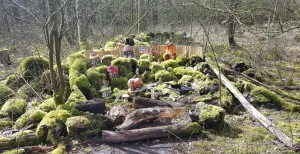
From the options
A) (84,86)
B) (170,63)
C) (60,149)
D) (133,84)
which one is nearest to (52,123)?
(60,149)

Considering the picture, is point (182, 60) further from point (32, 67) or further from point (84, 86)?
point (32, 67)

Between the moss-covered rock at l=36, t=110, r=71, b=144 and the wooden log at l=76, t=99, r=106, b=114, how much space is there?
42 centimetres

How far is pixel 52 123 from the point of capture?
17.5 ft

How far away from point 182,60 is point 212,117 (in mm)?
5616

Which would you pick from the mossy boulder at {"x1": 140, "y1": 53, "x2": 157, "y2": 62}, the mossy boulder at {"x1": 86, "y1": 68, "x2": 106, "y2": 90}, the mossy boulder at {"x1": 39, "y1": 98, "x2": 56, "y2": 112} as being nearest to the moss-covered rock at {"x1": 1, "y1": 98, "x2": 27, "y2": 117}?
the mossy boulder at {"x1": 39, "y1": 98, "x2": 56, "y2": 112}

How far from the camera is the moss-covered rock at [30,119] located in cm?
580

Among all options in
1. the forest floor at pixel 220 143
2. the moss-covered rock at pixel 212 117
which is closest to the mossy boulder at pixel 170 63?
the forest floor at pixel 220 143

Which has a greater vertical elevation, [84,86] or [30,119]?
[84,86]

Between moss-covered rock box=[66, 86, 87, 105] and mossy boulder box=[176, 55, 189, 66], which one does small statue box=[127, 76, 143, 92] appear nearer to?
moss-covered rock box=[66, 86, 87, 105]

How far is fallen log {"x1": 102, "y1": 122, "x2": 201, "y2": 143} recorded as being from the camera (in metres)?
5.17

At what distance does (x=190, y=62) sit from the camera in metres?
10.7

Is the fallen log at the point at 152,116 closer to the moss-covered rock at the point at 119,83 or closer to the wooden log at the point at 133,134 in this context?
the wooden log at the point at 133,134

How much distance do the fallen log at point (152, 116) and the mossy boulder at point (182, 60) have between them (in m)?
4.77

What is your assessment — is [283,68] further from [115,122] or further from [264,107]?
[115,122]
